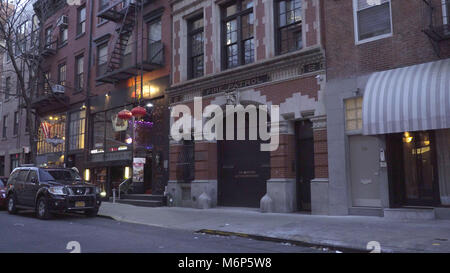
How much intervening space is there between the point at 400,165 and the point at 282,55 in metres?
5.56

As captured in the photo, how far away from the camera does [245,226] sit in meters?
11.4

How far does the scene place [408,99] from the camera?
35.1 feet

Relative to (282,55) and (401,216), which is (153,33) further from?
(401,216)

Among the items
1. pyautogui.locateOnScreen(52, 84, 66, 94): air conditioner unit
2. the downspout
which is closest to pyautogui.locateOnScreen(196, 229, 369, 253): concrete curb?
the downspout

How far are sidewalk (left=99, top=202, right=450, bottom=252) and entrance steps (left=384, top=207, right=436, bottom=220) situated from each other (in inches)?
8.7

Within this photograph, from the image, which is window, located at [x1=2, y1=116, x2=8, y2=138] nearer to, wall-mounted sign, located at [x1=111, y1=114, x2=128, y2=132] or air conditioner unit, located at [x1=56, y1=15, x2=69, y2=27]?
air conditioner unit, located at [x1=56, y1=15, x2=69, y2=27]

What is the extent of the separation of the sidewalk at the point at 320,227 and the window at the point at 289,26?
20.4ft

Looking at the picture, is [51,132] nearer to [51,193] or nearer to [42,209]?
[42,209]

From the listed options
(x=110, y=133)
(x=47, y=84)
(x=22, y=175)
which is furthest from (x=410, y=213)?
(x=47, y=84)

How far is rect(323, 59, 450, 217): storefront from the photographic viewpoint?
10.5m

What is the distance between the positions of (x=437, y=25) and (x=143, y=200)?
1399cm

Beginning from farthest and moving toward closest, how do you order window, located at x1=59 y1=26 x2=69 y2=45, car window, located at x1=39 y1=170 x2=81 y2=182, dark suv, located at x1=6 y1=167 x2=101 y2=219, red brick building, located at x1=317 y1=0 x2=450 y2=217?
1. window, located at x1=59 y1=26 x2=69 y2=45
2. car window, located at x1=39 y1=170 x2=81 y2=182
3. dark suv, located at x1=6 y1=167 x2=101 y2=219
4. red brick building, located at x1=317 y1=0 x2=450 y2=217

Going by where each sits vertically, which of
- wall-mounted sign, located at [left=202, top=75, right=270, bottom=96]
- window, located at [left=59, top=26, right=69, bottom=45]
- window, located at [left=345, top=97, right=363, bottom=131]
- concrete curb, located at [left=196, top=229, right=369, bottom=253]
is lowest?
concrete curb, located at [left=196, top=229, right=369, bottom=253]
